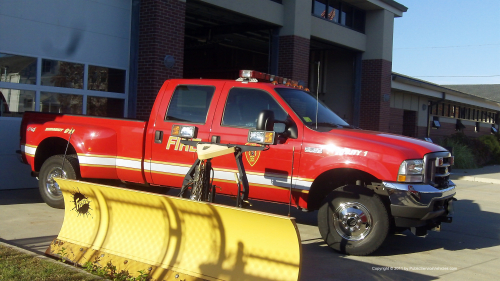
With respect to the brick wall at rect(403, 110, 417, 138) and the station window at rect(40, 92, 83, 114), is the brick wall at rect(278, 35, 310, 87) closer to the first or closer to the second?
the station window at rect(40, 92, 83, 114)

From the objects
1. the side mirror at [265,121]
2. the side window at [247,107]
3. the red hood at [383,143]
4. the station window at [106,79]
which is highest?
the station window at [106,79]

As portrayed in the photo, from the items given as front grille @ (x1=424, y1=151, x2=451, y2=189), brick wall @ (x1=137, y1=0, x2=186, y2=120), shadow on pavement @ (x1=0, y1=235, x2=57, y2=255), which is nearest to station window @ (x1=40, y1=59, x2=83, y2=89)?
brick wall @ (x1=137, y1=0, x2=186, y2=120)

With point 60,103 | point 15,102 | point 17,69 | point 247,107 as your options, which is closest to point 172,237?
point 247,107

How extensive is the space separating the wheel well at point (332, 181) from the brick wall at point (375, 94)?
43.2 feet

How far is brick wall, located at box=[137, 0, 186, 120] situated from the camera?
11672 mm

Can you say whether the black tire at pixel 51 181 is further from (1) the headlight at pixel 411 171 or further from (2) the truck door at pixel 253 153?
(1) the headlight at pixel 411 171

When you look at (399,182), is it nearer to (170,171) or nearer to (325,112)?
(325,112)

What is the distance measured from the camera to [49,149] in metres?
8.62

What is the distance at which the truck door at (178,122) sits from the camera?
718 centimetres

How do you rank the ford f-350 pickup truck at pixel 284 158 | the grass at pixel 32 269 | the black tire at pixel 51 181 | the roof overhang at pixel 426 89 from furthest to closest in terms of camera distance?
1. the roof overhang at pixel 426 89
2. the black tire at pixel 51 181
3. the ford f-350 pickup truck at pixel 284 158
4. the grass at pixel 32 269

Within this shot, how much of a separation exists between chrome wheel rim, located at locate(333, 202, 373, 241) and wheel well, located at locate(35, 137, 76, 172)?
4436mm

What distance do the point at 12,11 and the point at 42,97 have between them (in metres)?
1.76

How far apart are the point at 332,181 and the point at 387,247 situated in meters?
1.29

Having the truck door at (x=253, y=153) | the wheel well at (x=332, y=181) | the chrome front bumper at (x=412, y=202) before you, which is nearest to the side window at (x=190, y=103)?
the truck door at (x=253, y=153)
